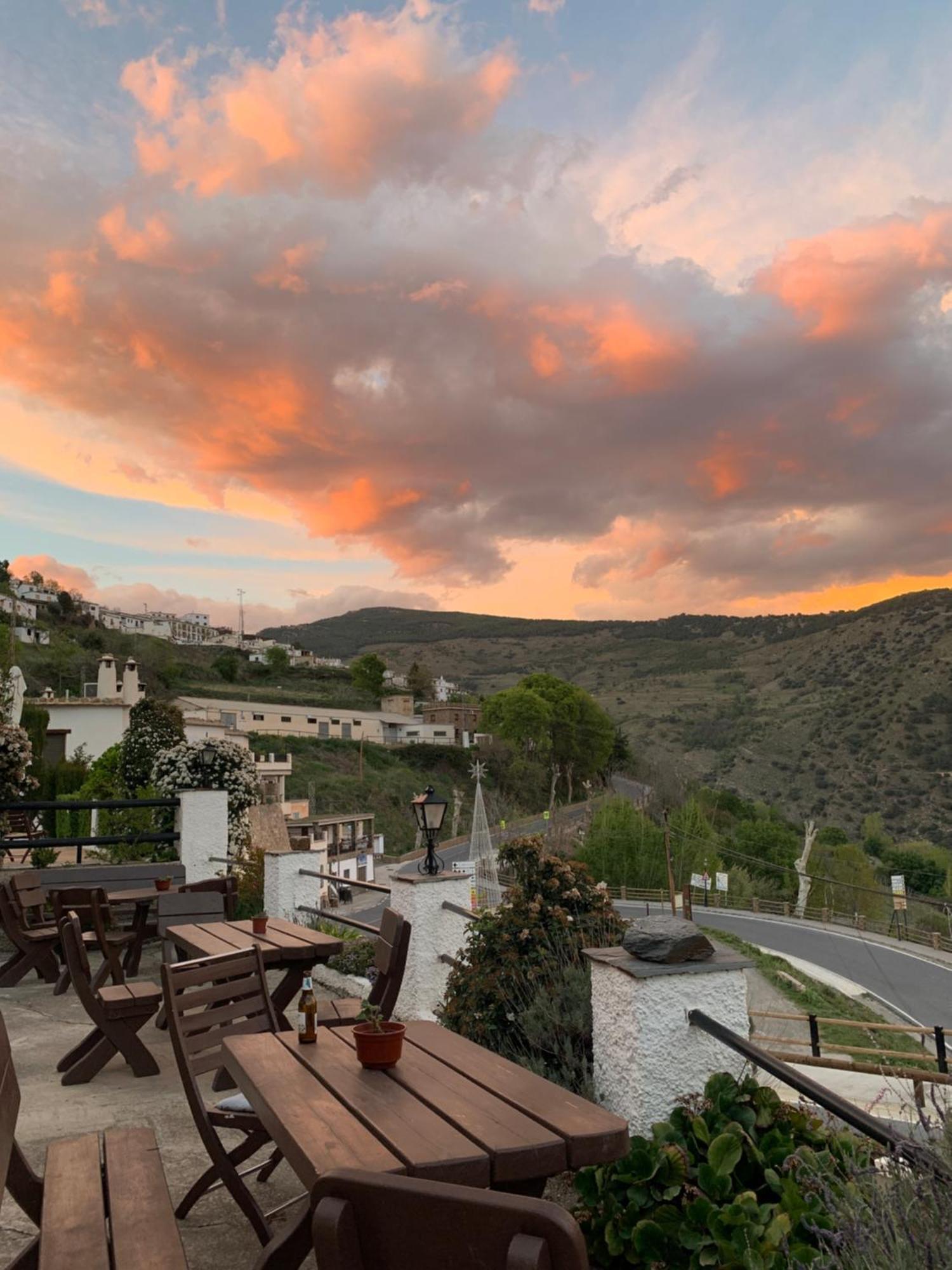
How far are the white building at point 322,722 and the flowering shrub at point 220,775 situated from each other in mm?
44045

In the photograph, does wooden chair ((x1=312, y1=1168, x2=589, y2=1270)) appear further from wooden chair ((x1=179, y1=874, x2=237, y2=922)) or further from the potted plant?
wooden chair ((x1=179, y1=874, x2=237, y2=922))

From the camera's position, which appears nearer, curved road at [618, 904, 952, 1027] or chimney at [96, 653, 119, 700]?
curved road at [618, 904, 952, 1027]

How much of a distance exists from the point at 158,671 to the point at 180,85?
61965 millimetres

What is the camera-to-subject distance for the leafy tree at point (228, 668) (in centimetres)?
8150

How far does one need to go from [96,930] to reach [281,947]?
1.58m

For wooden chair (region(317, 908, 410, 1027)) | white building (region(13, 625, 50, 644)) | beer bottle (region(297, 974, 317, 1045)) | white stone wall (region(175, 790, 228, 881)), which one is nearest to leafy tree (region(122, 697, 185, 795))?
white stone wall (region(175, 790, 228, 881))

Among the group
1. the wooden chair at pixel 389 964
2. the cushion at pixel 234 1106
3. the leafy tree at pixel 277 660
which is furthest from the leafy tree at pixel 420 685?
the cushion at pixel 234 1106

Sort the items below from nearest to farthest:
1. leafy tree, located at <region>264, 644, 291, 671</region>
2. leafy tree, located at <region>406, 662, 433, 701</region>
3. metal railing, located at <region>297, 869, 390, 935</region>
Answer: metal railing, located at <region>297, 869, 390, 935</region>, leafy tree, located at <region>264, 644, 291, 671</region>, leafy tree, located at <region>406, 662, 433, 701</region>

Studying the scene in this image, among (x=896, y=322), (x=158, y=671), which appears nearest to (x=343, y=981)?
(x=896, y=322)

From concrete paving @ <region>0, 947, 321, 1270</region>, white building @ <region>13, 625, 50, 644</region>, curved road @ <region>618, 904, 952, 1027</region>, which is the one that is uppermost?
white building @ <region>13, 625, 50, 644</region>

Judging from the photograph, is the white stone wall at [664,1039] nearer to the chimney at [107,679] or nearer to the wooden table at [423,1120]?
the wooden table at [423,1120]

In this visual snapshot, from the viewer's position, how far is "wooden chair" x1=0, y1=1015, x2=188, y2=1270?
2.11m

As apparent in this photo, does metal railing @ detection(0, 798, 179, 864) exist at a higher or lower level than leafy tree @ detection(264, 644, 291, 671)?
lower

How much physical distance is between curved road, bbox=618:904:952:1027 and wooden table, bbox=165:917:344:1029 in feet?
81.3
